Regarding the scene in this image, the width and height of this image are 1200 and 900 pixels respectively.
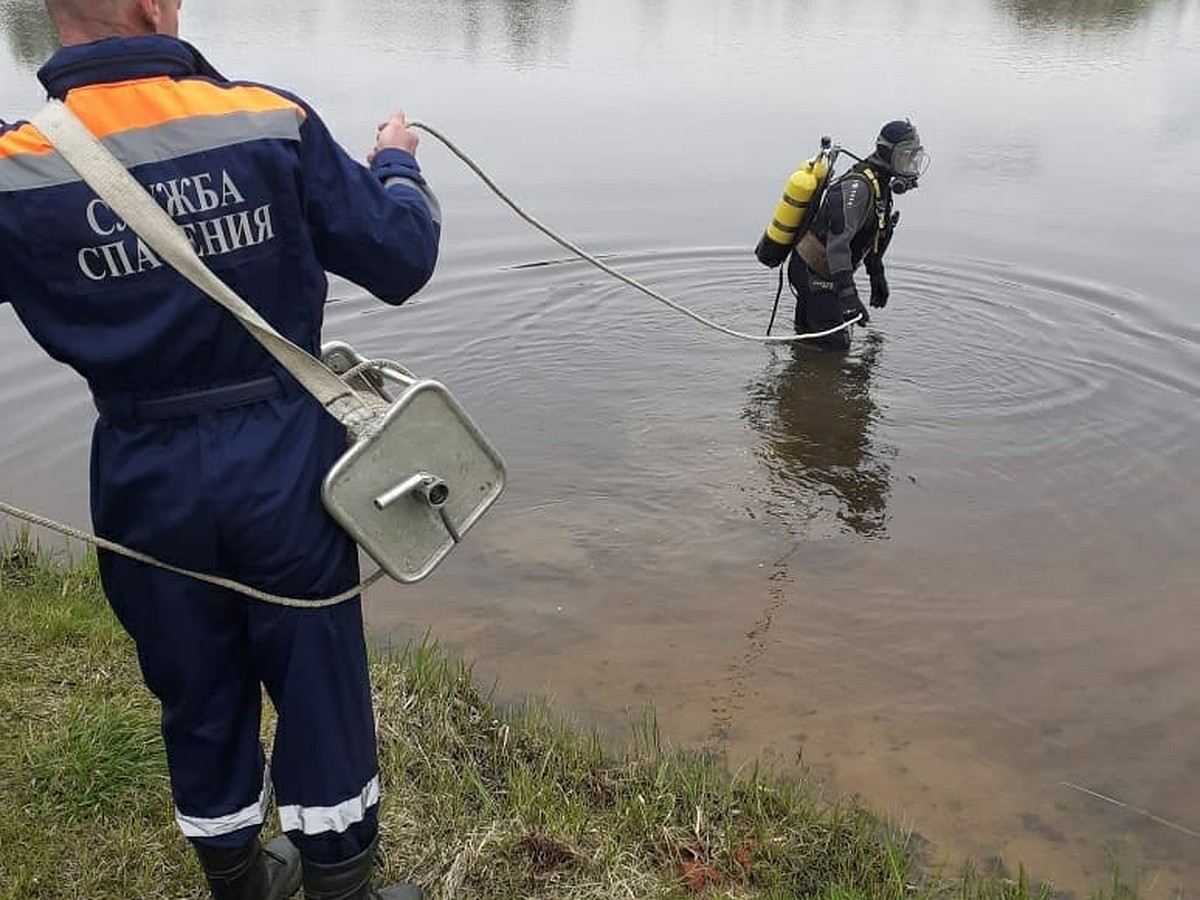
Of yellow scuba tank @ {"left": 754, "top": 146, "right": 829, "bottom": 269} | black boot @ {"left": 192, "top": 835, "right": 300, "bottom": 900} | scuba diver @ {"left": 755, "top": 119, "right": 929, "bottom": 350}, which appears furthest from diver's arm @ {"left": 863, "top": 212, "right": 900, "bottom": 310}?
black boot @ {"left": 192, "top": 835, "right": 300, "bottom": 900}

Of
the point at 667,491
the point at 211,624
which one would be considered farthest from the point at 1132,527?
the point at 211,624

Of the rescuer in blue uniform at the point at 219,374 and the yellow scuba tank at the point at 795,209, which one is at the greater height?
the rescuer in blue uniform at the point at 219,374

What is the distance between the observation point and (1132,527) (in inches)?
200

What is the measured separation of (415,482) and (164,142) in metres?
0.75

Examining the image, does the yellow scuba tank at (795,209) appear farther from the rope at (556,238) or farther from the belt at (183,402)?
the belt at (183,402)

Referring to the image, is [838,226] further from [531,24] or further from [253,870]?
[531,24]

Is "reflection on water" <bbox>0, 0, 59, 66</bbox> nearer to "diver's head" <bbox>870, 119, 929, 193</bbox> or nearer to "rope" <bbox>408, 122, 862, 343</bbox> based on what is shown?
"diver's head" <bbox>870, 119, 929, 193</bbox>

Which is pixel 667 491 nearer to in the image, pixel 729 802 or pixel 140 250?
pixel 729 802

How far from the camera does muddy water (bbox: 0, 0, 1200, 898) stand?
3.71 meters

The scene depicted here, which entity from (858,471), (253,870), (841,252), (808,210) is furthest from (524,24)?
(253,870)

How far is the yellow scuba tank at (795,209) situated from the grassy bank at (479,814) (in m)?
4.25

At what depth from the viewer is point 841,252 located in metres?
6.62

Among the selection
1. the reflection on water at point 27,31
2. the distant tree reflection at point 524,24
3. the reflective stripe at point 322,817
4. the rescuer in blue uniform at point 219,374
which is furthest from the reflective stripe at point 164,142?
the distant tree reflection at point 524,24

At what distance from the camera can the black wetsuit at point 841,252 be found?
661 cm
